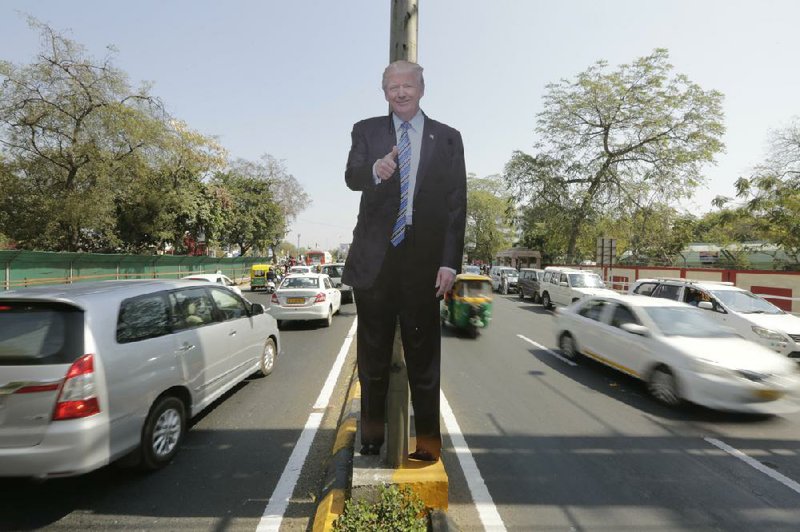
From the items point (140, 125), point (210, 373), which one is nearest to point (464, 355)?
point (210, 373)

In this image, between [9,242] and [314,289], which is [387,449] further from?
[9,242]

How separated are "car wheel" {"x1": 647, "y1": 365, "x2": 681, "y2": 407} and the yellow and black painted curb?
4.20 m

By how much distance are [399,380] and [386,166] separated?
1452 mm

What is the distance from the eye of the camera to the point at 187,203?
30047 mm

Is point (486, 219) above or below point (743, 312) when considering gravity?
above

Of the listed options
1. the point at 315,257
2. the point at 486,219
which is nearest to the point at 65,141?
the point at 315,257

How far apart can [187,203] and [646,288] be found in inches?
1129

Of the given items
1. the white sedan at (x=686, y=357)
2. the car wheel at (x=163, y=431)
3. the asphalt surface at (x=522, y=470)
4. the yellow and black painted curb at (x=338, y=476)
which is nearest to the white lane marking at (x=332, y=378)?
the asphalt surface at (x=522, y=470)

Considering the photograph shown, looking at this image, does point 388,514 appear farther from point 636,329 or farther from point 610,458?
point 636,329

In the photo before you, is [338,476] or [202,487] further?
[202,487]

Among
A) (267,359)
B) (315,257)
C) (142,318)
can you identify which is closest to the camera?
(142,318)

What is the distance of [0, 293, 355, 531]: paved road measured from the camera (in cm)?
308

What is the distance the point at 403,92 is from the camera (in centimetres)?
270

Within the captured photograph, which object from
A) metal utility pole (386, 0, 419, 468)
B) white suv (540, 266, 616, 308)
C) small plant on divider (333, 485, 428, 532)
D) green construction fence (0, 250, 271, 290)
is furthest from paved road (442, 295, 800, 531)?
green construction fence (0, 250, 271, 290)
